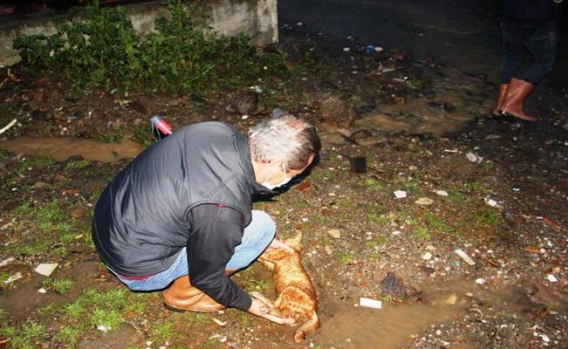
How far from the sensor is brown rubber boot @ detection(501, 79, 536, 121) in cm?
438

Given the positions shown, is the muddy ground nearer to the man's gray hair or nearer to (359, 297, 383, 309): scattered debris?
(359, 297, 383, 309): scattered debris

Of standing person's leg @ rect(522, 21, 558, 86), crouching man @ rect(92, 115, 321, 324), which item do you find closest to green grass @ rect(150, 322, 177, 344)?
crouching man @ rect(92, 115, 321, 324)

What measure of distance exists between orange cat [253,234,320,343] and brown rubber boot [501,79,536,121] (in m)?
2.77

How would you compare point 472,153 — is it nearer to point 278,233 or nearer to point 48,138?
point 278,233

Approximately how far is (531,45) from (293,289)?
3324mm

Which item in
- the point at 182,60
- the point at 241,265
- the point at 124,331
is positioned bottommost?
the point at 124,331

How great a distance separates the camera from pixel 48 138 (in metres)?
4.57

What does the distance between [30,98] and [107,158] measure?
61.0 inches

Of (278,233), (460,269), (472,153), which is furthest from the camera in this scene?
(472,153)

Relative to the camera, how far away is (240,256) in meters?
2.68

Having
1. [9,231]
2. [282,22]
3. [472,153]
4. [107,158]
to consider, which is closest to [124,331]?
[9,231]

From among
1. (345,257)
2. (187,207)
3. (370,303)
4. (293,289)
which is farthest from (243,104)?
(187,207)

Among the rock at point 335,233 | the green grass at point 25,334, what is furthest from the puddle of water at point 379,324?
the green grass at point 25,334

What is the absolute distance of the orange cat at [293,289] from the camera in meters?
2.64
